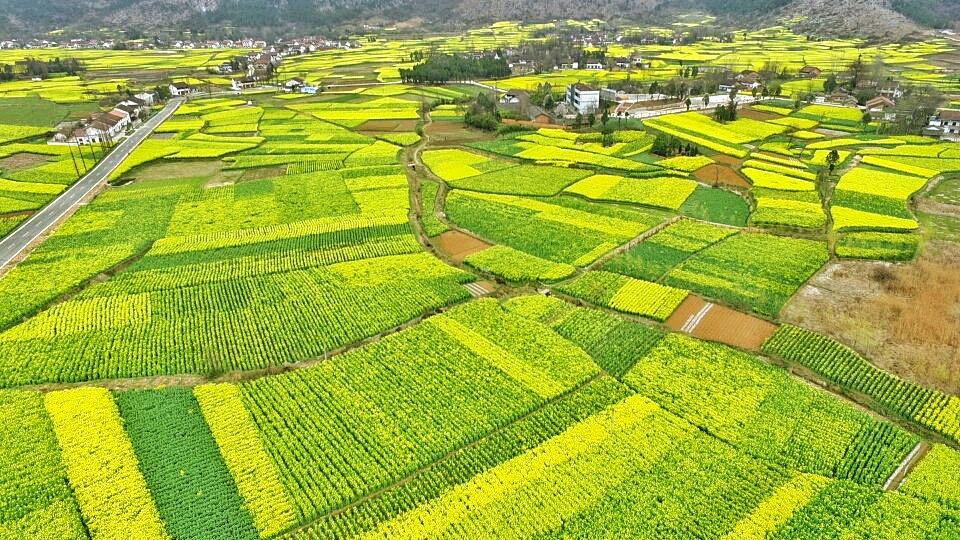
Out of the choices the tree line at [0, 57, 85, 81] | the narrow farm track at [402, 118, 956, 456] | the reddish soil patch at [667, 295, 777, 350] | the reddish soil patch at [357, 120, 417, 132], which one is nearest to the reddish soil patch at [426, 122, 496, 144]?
the reddish soil patch at [357, 120, 417, 132]

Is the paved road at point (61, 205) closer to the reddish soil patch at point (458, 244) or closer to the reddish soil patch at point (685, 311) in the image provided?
the reddish soil patch at point (458, 244)

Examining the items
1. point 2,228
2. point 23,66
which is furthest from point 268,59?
point 2,228

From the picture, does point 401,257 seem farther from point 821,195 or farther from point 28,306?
point 821,195

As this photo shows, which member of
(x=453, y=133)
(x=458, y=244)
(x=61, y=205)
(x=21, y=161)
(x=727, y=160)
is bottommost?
(x=458, y=244)

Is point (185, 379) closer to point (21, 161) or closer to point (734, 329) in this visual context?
point (734, 329)

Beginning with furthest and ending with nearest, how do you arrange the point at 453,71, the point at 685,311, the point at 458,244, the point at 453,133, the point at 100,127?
the point at 453,71 < the point at 453,133 < the point at 100,127 < the point at 458,244 < the point at 685,311

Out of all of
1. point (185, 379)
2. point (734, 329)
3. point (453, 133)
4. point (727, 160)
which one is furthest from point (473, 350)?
point (453, 133)

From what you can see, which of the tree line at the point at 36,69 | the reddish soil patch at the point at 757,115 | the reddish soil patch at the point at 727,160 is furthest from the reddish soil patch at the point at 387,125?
the tree line at the point at 36,69
